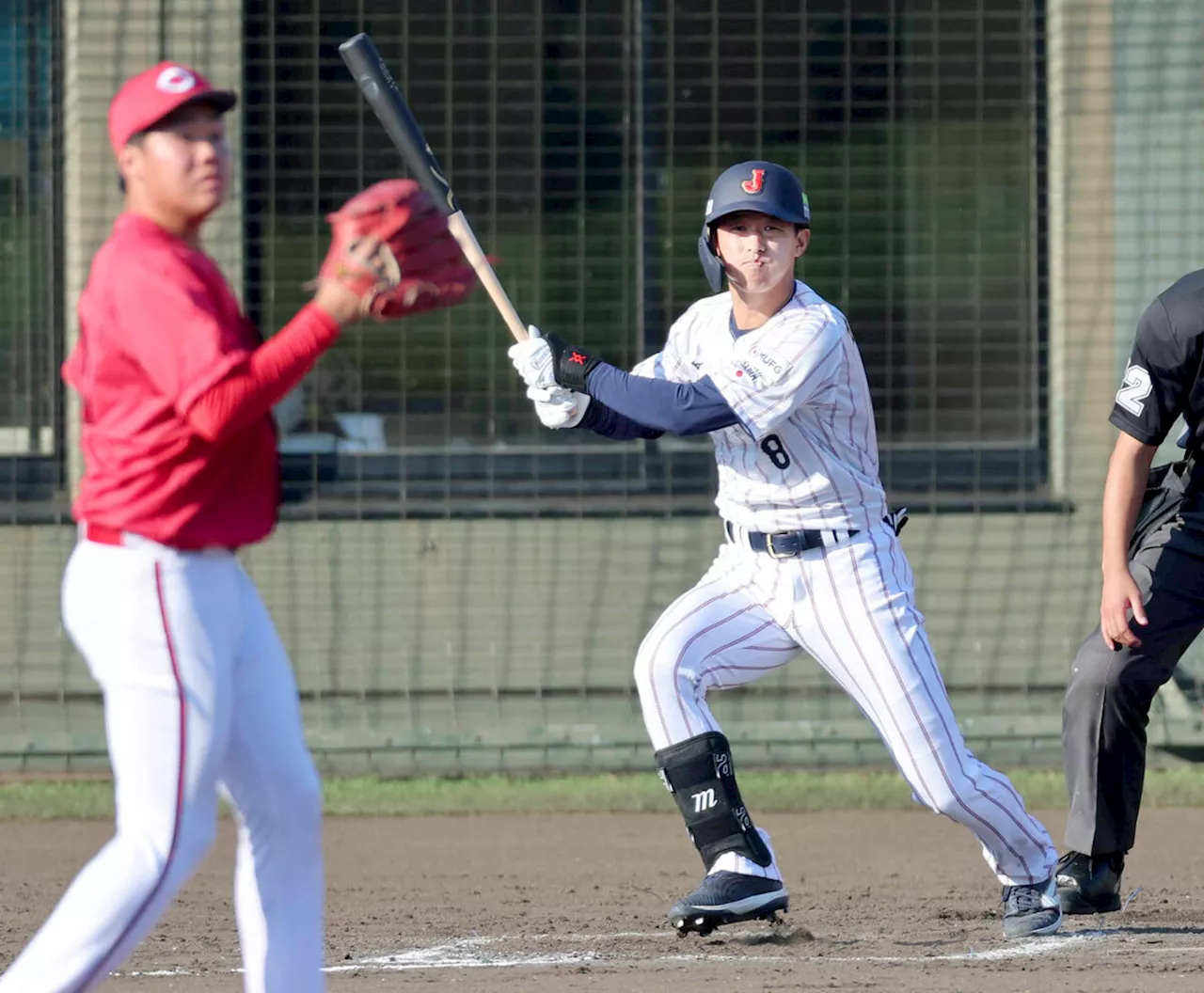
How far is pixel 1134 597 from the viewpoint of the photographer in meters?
4.57

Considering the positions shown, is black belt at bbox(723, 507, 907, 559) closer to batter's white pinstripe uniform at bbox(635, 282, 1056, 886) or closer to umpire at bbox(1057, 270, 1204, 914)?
batter's white pinstripe uniform at bbox(635, 282, 1056, 886)

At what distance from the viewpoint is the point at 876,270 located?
7.99m

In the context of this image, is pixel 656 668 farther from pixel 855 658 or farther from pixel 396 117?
pixel 396 117

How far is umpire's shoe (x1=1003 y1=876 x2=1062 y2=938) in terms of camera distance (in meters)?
4.58

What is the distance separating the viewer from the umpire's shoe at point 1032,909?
4.58 meters

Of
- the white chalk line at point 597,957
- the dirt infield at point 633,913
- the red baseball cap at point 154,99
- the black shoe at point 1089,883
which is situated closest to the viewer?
the red baseball cap at point 154,99

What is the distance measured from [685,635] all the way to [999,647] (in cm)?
351

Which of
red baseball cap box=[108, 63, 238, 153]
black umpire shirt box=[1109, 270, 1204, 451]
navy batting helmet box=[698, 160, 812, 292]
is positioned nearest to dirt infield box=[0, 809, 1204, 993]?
black umpire shirt box=[1109, 270, 1204, 451]

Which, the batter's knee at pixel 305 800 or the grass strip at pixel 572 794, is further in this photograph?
the grass strip at pixel 572 794

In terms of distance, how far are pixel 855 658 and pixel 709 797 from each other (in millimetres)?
467

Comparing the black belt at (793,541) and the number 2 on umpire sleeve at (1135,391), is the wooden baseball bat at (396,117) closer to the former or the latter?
the black belt at (793,541)

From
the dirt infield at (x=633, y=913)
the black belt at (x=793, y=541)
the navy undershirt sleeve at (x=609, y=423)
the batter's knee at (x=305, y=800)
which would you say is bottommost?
the dirt infield at (x=633, y=913)

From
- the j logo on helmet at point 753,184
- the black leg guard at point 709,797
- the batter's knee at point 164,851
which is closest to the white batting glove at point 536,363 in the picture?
the j logo on helmet at point 753,184

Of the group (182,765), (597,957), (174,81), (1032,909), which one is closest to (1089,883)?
(1032,909)
